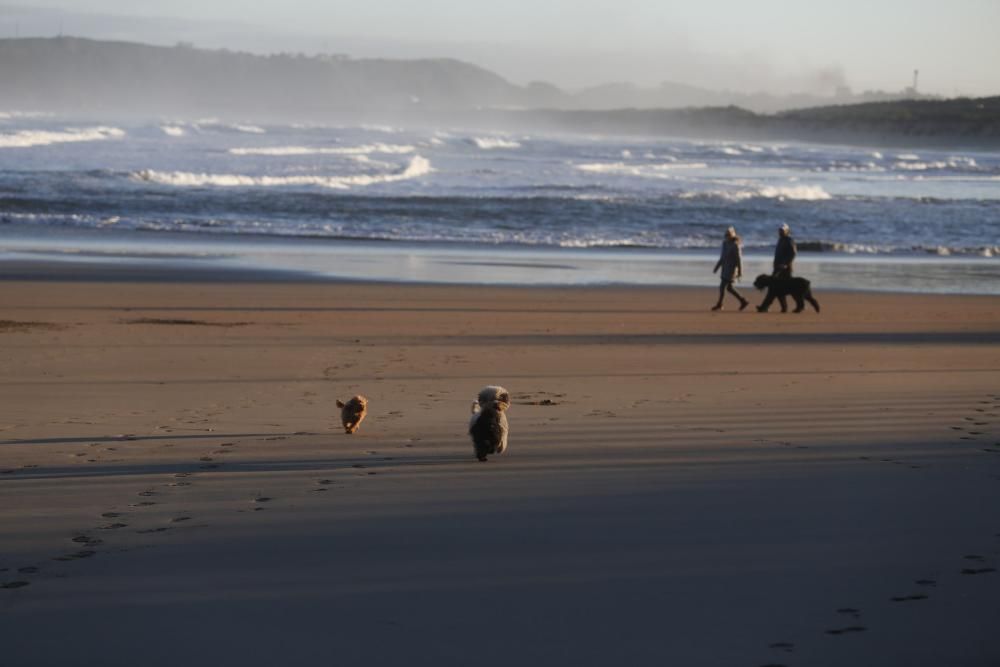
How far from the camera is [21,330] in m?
12.1

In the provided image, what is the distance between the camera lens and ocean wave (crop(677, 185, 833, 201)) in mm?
35812

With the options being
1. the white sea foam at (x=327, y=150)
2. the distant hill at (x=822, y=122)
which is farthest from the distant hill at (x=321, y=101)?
the white sea foam at (x=327, y=150)

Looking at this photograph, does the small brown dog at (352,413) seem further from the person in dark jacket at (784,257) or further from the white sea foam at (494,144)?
the white sea foam at (494,144)

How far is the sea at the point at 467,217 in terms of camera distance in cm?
2055

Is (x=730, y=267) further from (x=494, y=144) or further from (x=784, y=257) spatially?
(x=494, y=144)

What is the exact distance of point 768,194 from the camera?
38.3m

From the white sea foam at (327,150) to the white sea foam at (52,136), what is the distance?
7616mm

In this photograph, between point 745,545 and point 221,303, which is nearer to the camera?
point 745,545

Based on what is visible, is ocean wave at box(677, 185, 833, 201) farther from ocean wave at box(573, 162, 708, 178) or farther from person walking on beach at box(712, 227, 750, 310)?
person walking on beach at box(712, 227, 750, 310)

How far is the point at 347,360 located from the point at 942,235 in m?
21.1

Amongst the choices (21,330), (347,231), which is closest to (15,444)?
(21,330)

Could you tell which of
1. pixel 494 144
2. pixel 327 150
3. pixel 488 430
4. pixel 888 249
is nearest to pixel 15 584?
pixel 488 430

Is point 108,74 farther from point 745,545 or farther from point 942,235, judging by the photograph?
point 745,545

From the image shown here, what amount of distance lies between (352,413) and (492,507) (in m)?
1.92
